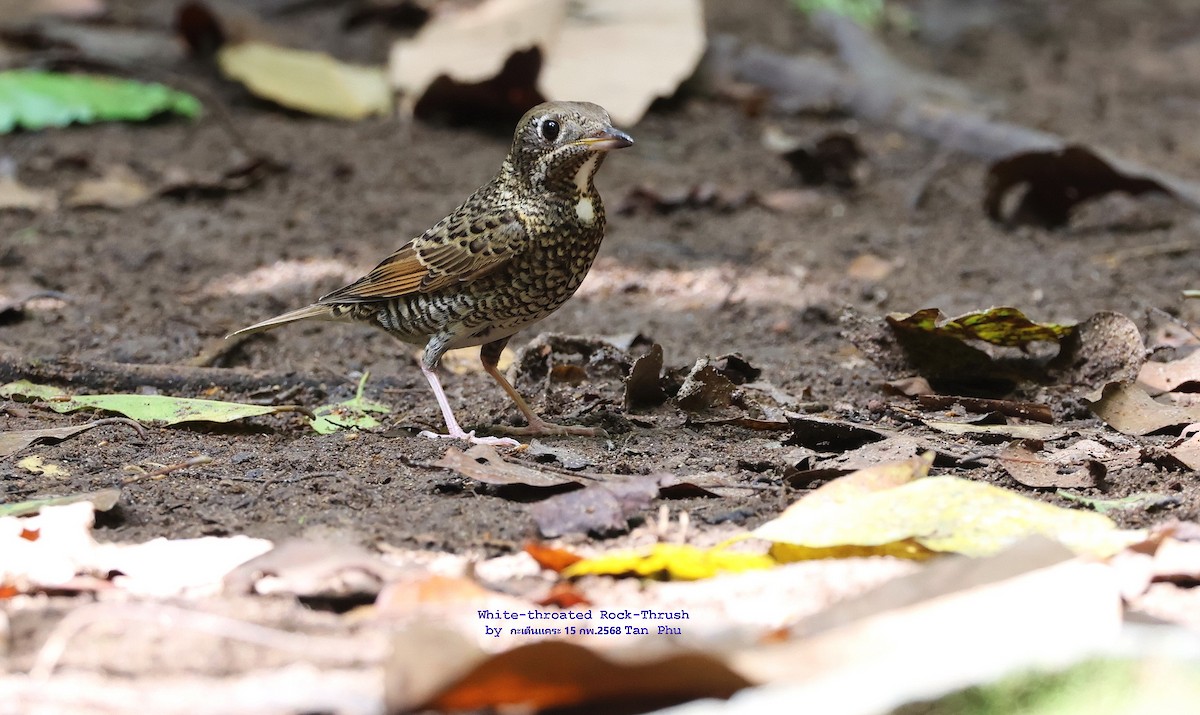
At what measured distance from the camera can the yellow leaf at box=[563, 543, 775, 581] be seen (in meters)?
2.93

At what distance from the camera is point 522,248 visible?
4535 millimetres

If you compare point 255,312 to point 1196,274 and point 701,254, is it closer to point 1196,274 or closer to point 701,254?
point 701,254

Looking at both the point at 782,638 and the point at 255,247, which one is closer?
the point at 782,638

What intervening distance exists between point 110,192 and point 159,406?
3522mm

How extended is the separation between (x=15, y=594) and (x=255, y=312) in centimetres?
327

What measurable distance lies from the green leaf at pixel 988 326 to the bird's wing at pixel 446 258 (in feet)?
4.47

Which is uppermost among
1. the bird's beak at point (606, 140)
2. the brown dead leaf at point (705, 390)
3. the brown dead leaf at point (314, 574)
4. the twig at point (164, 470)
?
the bird's beak at point (606, 140)

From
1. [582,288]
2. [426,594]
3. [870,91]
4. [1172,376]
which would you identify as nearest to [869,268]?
[582,288]

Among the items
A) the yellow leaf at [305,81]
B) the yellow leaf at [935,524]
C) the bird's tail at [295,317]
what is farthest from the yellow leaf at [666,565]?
the yellow leaf at [305,81]

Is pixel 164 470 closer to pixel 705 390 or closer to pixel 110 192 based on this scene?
pixel 705 390

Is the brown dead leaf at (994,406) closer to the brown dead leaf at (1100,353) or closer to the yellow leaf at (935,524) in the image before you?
the brown dead leaf at (1100,353)

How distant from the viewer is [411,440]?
4.27m

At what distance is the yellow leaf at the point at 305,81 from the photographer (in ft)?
30.6

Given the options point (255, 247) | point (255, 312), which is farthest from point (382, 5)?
point (255, 312)
